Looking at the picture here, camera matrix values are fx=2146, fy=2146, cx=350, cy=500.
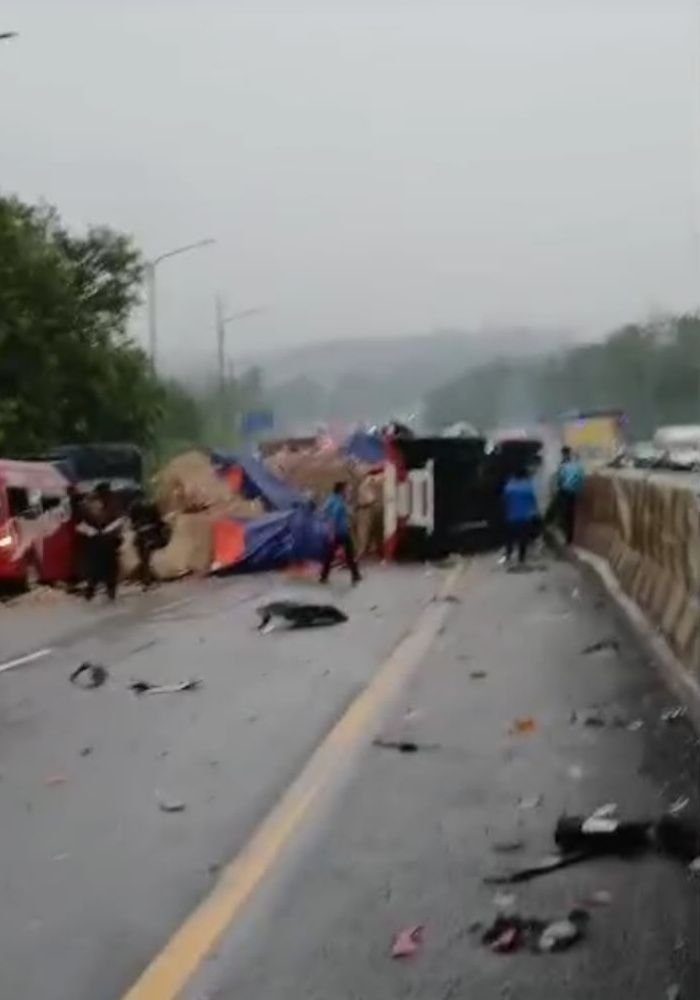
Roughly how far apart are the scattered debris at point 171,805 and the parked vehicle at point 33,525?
18.7 m

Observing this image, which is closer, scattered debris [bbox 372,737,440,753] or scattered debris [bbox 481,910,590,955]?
scattered debris [bbox 481,910,590,955]

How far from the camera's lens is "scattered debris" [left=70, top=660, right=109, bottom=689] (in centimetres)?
1509

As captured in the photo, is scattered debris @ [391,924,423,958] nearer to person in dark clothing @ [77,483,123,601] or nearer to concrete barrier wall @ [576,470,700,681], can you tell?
concrete barrier wall @ [576,470,700,681]

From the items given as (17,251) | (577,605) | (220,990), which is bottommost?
(577,605)

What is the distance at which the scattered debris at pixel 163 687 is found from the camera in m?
14.4

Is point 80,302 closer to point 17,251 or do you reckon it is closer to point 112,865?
point 17,251

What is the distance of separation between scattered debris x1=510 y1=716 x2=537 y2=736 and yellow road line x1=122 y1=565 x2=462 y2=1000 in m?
0.81

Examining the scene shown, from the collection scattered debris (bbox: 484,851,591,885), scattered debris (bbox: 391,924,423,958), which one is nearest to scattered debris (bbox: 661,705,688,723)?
scattered debris (bbox: 484,851,591,885)

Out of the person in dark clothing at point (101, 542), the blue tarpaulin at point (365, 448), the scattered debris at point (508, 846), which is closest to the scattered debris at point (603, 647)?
the scattered debris at point (508, 846)

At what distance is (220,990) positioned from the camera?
6.11 metres

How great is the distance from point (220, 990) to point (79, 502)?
23893 millimetres

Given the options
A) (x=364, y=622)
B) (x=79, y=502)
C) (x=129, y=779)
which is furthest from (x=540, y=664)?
(x=79, y=502)

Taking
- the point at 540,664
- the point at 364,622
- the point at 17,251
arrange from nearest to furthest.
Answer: the point at 540,664
the point at 364,622
the point at 17,251

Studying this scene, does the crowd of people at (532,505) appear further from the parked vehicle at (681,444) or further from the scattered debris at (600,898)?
the scattered debris at (600,898)
